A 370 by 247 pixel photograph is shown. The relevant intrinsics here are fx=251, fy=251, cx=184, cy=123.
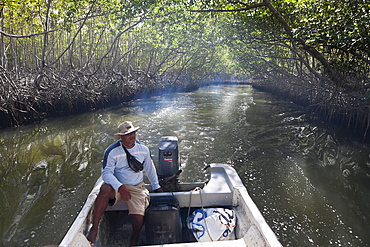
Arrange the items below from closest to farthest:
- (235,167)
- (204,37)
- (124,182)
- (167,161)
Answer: (124,182), (167,161), (235,167), (204,37)

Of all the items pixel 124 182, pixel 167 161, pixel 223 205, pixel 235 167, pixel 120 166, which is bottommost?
pixel 235 167

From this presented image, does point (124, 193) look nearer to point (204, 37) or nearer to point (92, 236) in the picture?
point (92, 236)

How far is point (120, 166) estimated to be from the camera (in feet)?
8.69

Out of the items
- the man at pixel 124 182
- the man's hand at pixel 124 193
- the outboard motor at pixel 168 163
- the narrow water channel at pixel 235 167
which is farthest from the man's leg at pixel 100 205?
the narrow water channel at pixel 235 167

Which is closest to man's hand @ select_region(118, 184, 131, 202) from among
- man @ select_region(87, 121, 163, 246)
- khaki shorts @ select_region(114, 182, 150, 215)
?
man @ select_region(87, 121, 163, 246)

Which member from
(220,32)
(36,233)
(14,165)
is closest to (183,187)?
(36,233)

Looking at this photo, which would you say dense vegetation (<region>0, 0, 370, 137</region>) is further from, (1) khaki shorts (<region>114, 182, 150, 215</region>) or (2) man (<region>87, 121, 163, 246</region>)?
(1) khaki shorts (<region>114, 182, 150, 215</region>)

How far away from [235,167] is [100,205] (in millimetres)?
3812

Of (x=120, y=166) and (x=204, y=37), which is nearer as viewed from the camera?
(x=120, y=166)

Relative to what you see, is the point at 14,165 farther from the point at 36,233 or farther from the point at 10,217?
the point at 36,233

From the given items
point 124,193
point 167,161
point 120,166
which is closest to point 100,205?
point 124,193

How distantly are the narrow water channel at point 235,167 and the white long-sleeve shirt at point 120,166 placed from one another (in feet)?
4.89

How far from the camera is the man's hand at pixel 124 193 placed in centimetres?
244

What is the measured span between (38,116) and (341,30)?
1042 cm
